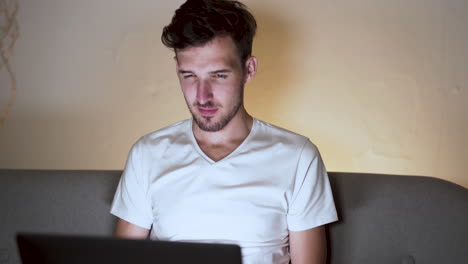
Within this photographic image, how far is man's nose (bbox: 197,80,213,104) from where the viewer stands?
53.5 inches

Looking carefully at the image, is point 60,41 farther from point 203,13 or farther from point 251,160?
point 251,160

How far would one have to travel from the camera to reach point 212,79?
1.37 m

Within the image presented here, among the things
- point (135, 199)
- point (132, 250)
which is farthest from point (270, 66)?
point (132, 250)

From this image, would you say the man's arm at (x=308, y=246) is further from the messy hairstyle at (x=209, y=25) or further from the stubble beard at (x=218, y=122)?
the messy hairstyle at (x=209, y=25)

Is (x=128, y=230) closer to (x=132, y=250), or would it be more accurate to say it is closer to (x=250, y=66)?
(x=250, y=66)

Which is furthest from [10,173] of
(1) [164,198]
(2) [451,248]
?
(2) [451,248]

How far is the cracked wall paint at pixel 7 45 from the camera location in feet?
6.56

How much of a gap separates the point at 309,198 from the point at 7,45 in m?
1.44

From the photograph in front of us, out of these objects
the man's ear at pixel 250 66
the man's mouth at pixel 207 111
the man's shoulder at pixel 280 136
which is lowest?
the man's shoulder at pixel 280 136

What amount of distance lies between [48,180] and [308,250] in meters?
0.88

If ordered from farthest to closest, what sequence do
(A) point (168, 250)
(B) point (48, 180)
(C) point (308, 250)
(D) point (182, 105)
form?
1. (D) point (182, 105)
2. (B) point (48, 180)
3. (C) point (308, 250)
4. (A) point (168, 250)

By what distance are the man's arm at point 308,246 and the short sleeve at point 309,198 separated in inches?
0.8

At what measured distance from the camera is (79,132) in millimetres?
2000

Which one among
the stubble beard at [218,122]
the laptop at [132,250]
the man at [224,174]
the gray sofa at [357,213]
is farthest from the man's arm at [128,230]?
the laptop at [132,250]
